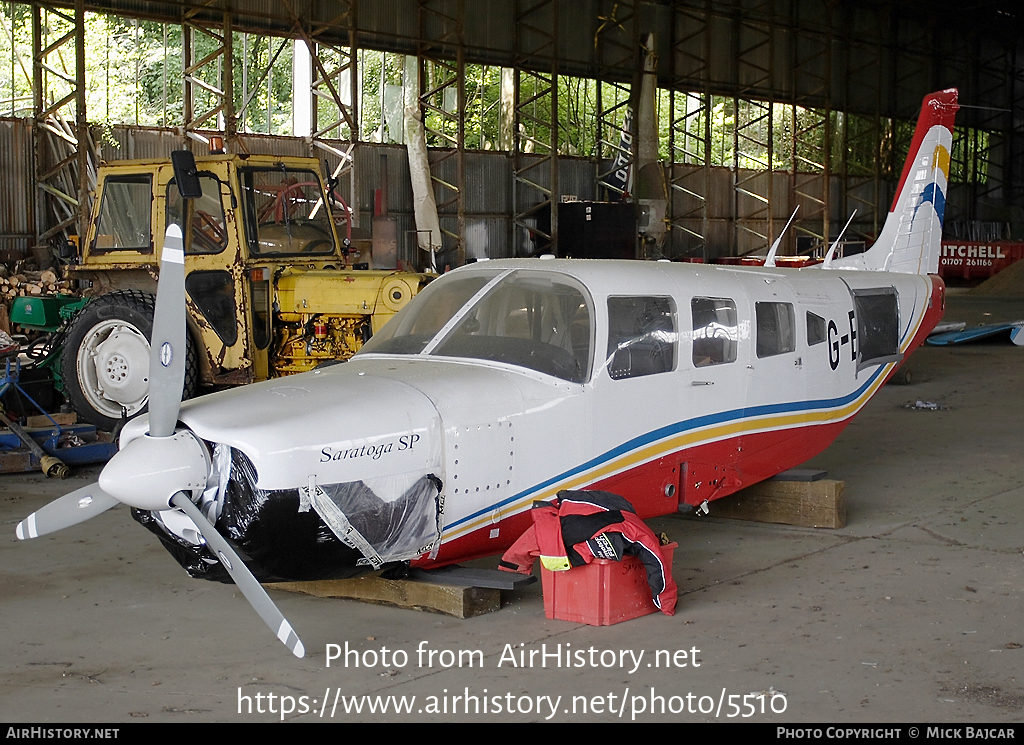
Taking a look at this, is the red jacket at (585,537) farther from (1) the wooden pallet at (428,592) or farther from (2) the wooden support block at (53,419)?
(2) the wooden support block at (53,419)

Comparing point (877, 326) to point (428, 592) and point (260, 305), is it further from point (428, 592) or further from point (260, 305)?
point (260, 305)

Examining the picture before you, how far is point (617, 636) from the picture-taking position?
16.6ft

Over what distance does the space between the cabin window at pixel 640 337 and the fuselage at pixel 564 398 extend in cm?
1

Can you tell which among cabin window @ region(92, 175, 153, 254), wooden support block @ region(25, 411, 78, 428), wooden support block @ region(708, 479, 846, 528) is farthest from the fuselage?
cabin window @ region(92, 175, 153, 254)

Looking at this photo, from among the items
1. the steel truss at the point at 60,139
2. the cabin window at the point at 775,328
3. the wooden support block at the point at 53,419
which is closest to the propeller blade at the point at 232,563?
the cabin window at the point at 775,328

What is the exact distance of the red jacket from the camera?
5.14m

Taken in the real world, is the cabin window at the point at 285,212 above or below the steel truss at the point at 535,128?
below

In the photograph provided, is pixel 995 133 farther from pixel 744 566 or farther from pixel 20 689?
pixel 20 689

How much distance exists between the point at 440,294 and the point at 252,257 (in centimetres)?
394

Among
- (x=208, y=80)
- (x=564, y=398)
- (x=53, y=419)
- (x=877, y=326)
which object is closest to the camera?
(x=564, y=398)

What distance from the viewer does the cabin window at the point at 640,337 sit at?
588 centimetres

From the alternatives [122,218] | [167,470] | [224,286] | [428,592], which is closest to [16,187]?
[122,218]

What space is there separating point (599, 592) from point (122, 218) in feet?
21.8

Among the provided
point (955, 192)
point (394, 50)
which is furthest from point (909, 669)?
point (955, 192)
